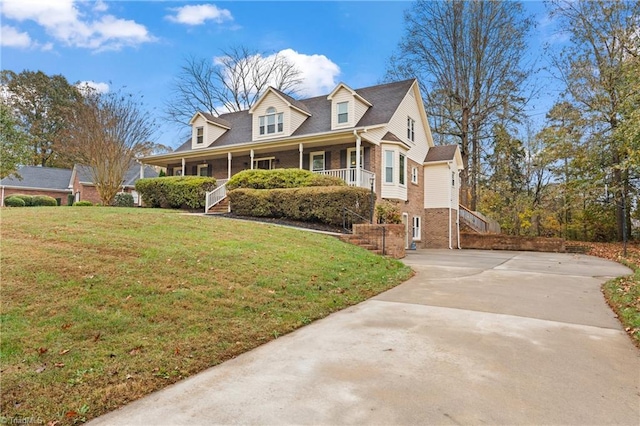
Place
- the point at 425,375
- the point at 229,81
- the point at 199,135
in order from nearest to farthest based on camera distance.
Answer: the point at 425,375 < the point at 199,135 < the point at 229,81

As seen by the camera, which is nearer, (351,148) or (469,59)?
(351,148)

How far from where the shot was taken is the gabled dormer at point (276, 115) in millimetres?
19688

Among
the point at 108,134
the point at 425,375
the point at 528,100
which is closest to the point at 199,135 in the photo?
the point at 108,134

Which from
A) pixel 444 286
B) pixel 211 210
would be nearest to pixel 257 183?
pixel 211 210

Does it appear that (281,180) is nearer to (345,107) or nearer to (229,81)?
(345,107)

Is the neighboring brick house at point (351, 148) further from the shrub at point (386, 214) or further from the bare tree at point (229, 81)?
the bare tree at point (229, 81)

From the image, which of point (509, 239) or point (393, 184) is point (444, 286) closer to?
point (393, 184)

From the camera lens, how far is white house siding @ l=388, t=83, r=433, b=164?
61.1 feet

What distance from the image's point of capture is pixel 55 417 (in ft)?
8.32

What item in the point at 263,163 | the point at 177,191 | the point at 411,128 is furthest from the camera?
the point at 263,163

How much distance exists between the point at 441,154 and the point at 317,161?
797 cm

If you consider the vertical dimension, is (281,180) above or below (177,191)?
above

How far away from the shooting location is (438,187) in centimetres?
2119

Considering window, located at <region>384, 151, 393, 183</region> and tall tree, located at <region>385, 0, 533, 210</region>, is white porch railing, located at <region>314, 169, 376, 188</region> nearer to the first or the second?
window, located at <region>384, 151, 393, 183</region>
